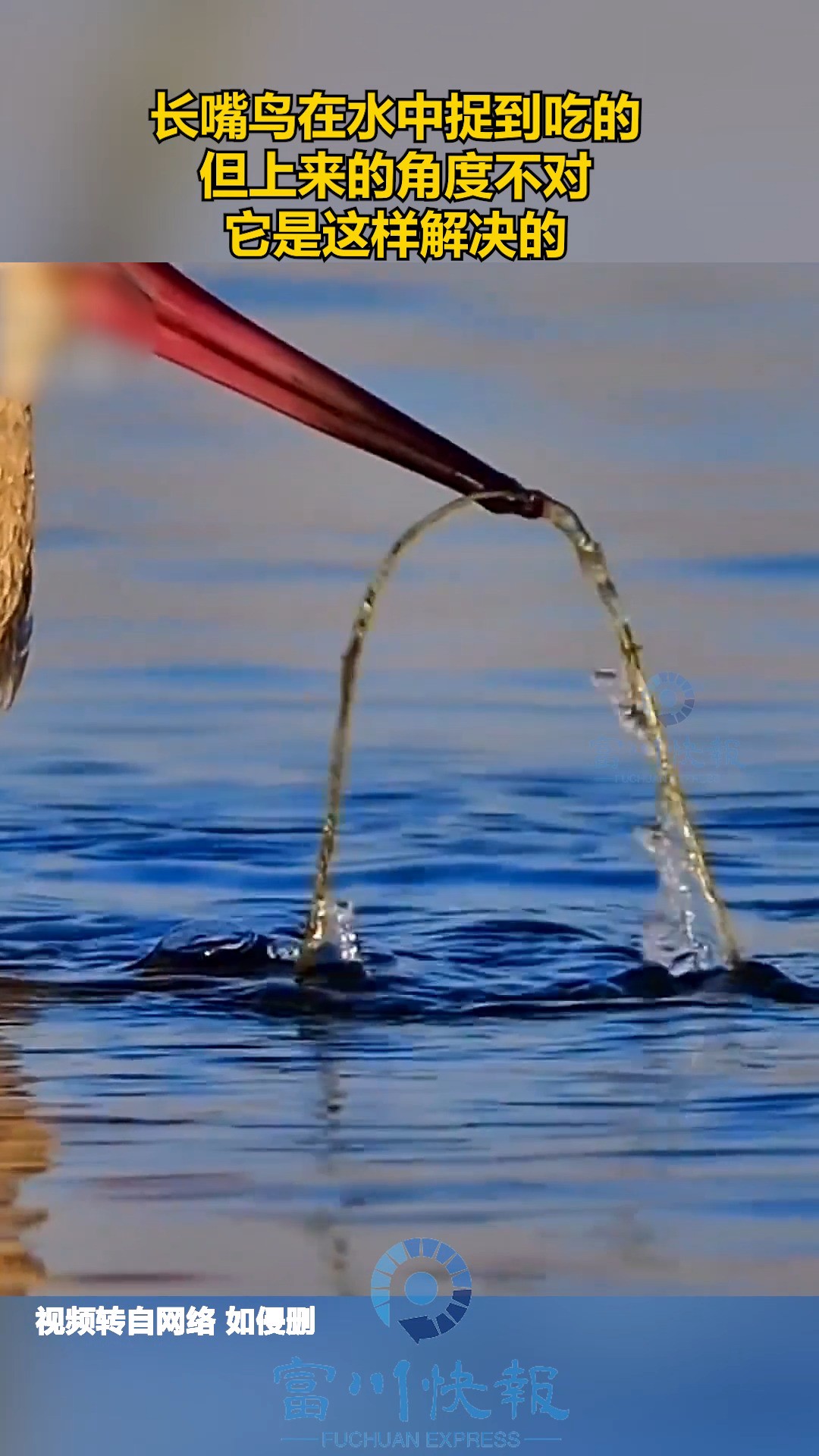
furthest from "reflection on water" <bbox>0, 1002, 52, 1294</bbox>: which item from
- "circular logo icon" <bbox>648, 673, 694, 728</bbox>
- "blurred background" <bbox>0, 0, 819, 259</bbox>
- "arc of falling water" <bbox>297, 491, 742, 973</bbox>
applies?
"blurred background" <bbox>0, 0, 819, 259</bbox>

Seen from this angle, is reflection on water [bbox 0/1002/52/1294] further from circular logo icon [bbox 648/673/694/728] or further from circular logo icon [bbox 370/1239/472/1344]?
circular logo icon [bbox 648/673/694/728]

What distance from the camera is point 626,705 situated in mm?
2496

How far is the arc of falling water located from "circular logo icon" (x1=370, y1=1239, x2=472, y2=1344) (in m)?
0.31

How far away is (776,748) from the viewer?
248 centimetres

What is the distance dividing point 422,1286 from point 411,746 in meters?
0.55

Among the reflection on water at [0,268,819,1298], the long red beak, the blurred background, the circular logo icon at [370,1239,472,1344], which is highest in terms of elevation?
the blurred background

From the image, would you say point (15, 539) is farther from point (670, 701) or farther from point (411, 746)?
point (670, 701)

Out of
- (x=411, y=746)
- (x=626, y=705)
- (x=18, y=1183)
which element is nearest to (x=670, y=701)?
(x=626, y=705)

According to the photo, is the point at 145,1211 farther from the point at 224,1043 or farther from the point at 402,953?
the point at 402,953

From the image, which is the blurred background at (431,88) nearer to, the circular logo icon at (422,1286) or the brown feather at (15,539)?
the brown feather at (15,539)

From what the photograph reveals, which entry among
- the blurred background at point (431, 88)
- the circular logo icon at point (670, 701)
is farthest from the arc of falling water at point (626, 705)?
the blurred background at point (431, 88)

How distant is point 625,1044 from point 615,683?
374mm

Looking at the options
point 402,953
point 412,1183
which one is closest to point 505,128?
point 402,953

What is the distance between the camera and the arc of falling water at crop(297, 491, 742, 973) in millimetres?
2484
